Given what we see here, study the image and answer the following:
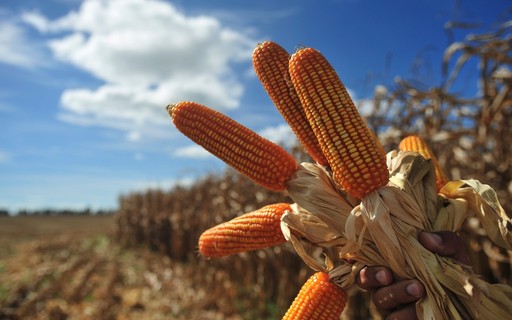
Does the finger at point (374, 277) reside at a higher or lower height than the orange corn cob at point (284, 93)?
lower

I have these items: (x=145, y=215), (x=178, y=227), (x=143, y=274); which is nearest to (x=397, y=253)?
(x=143, y=274)

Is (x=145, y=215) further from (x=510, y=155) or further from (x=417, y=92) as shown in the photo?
(x=510, y=155)

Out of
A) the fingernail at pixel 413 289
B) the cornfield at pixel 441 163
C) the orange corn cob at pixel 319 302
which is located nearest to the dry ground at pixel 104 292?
the cornfield at pixel 441 163

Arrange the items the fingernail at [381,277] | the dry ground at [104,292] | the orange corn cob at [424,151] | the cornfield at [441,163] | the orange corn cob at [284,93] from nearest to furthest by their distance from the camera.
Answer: the fingernail at [381,277] → the orange corn cob at [284,93] → the orange corn cob at [424,151] → the cornfield at [441,163] → the dry ground at [104,292]

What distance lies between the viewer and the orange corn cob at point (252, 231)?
1.95 m

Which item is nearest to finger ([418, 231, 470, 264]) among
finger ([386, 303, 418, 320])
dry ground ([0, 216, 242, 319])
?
finger ([386, 303, 418, 320])

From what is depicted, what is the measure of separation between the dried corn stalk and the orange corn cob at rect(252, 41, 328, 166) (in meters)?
0.05

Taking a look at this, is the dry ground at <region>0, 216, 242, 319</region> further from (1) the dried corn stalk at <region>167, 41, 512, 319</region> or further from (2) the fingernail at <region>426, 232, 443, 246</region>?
(2) the fingernail at <region>426, 232, 443, 246</region>

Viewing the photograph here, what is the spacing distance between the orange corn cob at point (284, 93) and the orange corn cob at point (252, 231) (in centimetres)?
34

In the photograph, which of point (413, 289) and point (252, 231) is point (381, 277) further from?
point (252, 231)

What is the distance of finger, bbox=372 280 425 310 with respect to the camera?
5.84 ft

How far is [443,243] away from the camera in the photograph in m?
1.82

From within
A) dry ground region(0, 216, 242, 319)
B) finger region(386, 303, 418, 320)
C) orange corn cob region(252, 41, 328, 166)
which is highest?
orange corn cob region(252, 41, 328, 166)

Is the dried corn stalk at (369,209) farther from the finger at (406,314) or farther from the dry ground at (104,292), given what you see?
the dry ground at (104,292)
